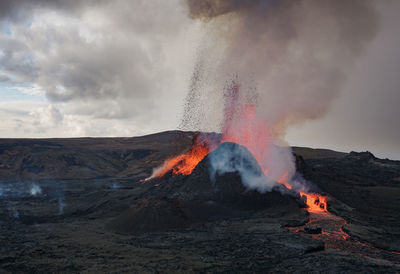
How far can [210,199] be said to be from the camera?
32.8 m

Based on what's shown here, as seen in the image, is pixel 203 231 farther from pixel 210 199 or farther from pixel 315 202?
pixel 315 202

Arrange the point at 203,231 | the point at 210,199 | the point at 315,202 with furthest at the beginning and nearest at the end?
the point at 210,199
the point at 315,202
the point at 203,231

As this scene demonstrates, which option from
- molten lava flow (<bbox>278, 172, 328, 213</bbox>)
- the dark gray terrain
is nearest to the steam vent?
the dark gray terrain

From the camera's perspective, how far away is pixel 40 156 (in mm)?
88812

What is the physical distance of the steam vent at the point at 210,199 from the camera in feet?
92.2

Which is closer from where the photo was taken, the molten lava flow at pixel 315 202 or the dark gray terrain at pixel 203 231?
the dark gray terrain at pixel 203 231

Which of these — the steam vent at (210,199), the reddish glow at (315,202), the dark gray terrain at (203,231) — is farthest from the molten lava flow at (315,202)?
the steam vent at (210,199)

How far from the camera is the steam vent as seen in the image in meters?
28.1

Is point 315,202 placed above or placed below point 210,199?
below

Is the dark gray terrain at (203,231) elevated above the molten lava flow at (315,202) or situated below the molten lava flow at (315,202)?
below

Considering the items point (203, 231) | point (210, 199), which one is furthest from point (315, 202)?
point (203, 231)

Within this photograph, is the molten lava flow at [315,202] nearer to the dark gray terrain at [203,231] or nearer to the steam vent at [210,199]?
the dark gray terrain at [203,231]

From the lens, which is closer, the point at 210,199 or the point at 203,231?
the point at 203,231

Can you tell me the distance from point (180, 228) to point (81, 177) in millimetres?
62466
